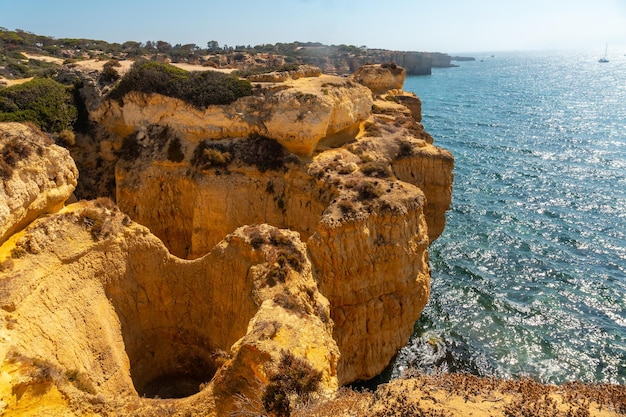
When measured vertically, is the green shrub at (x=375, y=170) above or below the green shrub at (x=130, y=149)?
below

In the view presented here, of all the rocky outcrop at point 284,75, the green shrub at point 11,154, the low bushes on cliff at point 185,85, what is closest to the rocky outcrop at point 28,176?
the green shrub at point 11,154

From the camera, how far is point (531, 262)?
3562cm

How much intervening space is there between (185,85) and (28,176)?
1612 cm

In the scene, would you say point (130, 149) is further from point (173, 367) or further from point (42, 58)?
point (42, 58)

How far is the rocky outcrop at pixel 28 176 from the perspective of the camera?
15500 millimetres

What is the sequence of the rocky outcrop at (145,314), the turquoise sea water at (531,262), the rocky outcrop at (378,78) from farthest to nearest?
the rocky outcrop at (378,78) → the turquoise sea water at (531,262) → the rocky outcrop at (145,314)

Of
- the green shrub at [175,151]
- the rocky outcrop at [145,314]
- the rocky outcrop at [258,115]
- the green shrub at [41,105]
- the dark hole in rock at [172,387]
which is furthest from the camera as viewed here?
the green shrub at [175,151]

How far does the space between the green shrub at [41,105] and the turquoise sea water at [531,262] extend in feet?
94.9

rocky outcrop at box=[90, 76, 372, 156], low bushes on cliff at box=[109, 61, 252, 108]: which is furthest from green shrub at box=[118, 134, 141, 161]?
low bushes on cliff at box=[109, 61, 252, 108]

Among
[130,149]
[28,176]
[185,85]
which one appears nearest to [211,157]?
[185,85]

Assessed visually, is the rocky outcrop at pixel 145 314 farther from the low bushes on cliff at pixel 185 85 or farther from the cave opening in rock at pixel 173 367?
the low bushes on cliff at pixel 185 85

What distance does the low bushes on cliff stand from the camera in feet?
98.7

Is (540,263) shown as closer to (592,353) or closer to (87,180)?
(592,353)

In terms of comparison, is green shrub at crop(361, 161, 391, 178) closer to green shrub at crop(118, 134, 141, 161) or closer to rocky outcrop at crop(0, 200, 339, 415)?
rocky outcrop at crop(0, 200, 339, 415)
